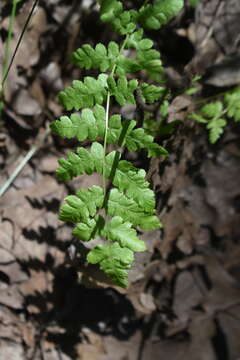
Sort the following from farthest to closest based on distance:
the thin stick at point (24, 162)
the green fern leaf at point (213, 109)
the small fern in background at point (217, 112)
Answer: the thin stick at point (24, 162) < the green fern leaf at point (213, 109) < the small fern in background at point (217, 112)

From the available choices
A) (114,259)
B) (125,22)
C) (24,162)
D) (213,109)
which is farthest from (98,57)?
(24,162)

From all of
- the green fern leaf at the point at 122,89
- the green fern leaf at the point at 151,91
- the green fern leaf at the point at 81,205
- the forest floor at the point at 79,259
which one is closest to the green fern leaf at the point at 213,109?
the forest floor at the point at 79,259

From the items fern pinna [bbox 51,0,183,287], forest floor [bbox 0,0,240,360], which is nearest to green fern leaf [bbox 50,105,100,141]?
fern pinna [bbox 51,0,183,287]

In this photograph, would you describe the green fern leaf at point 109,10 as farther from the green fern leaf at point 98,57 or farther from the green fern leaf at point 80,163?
the green fern leaf at point 80,163

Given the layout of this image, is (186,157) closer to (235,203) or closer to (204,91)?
(204,91)

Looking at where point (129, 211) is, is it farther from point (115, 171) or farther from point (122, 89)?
point (122, 89)
